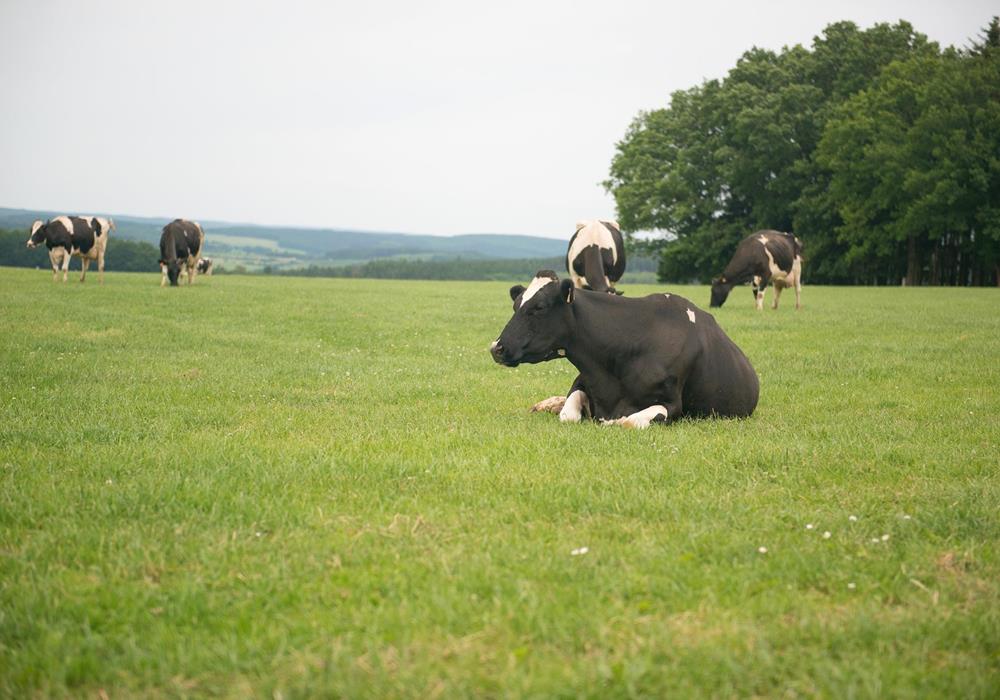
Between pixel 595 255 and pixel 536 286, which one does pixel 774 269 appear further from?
pixel 536 286

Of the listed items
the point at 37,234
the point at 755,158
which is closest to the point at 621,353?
the point at 37,234

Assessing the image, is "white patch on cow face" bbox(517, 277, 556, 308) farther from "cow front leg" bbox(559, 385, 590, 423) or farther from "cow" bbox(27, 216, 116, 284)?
"cow" bbox(27, 216, 116, 284)

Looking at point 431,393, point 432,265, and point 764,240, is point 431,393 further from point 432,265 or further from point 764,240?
point 432,265


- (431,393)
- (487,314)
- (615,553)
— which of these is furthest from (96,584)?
(487,314)

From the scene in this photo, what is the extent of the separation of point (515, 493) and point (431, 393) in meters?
5.61

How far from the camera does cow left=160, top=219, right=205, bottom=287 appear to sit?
37500 millimetres

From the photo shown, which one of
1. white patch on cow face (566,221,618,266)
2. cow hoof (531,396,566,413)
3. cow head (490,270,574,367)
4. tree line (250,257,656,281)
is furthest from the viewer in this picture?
tree line (250,257,656,281)

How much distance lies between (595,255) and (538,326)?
1317cm

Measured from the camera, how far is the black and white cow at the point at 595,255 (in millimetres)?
22875

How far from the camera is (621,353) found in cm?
1019

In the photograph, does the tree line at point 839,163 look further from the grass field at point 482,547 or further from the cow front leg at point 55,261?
the grass field at point 482,547

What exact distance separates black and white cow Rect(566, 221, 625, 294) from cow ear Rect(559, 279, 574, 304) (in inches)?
474

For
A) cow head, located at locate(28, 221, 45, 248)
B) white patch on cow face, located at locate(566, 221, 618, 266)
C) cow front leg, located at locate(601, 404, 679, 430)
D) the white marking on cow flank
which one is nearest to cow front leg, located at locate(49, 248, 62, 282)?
cow head, located at locate(28, 221, 45, 248)

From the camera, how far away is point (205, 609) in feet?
15.2
